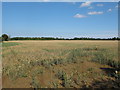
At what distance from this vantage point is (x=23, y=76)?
5422mm

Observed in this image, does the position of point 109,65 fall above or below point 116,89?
above

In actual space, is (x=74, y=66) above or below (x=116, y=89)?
above

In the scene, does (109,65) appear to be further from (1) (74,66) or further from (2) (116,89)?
(2) (116,89)

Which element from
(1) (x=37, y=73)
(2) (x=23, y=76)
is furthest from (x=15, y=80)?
(1) (x=37, y=73)

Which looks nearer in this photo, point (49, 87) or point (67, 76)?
point (49, 87)

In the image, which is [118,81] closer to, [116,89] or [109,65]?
[116,89]

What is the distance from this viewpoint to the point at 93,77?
5.32m

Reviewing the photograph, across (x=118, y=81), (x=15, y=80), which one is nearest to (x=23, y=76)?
(x=15, y=80)

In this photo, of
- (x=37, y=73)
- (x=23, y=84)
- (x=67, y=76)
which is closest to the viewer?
(x=23, y=84)

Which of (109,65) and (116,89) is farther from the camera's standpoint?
(109,65)

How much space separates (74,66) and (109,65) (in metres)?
1.98

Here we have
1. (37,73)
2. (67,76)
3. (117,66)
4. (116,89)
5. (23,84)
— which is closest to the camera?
(116,89)

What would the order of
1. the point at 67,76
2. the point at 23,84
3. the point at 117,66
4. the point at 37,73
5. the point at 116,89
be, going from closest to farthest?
1. the point at 116,89
2. the point at 23,84
3. the point at 67,76
4. the point at 37,73
5. the point at 117,66

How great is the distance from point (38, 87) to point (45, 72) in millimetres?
1246
